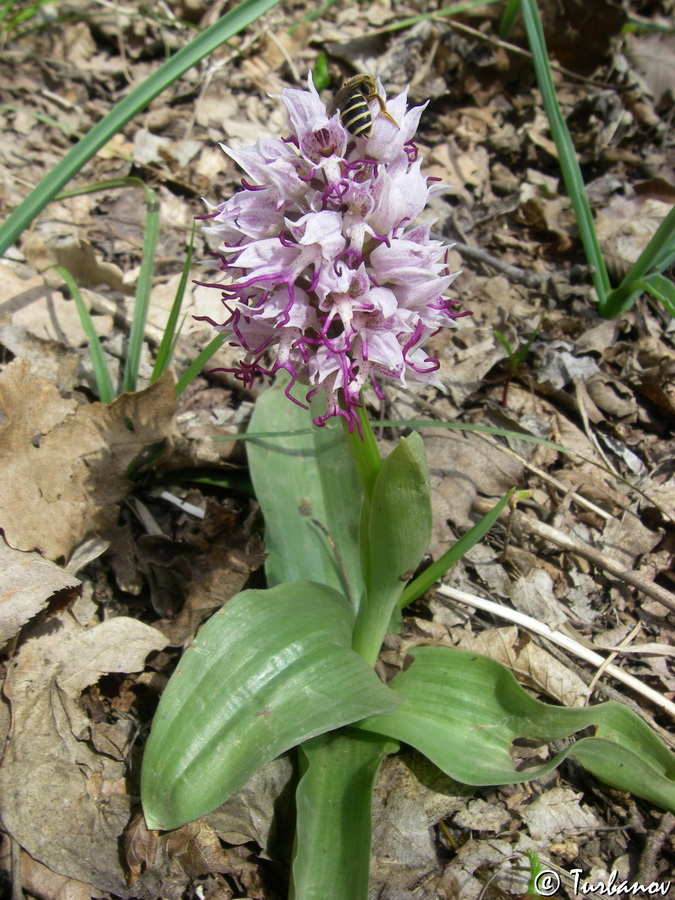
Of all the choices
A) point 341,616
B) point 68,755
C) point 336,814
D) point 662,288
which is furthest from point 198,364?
point 662,288

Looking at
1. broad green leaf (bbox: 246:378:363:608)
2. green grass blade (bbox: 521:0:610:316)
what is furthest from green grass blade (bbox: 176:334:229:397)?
green grass blade (bbox: 521:0:610:316)

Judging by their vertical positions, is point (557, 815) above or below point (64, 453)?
below

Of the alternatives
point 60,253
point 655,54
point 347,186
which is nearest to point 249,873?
point 347,186

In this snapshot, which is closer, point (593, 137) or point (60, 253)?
point (60, 253)

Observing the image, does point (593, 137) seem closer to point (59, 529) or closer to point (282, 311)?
point (282, 311)

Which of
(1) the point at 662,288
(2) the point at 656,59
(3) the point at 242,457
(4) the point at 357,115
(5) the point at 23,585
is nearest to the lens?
(4) the point at 357,115

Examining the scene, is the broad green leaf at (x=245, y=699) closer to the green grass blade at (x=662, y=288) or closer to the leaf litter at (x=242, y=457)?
the leaf litter at (x=242, y=457)

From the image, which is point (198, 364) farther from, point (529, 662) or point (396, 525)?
point (529, 662)

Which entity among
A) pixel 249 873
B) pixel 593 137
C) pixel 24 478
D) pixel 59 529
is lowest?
pixel 249 873
